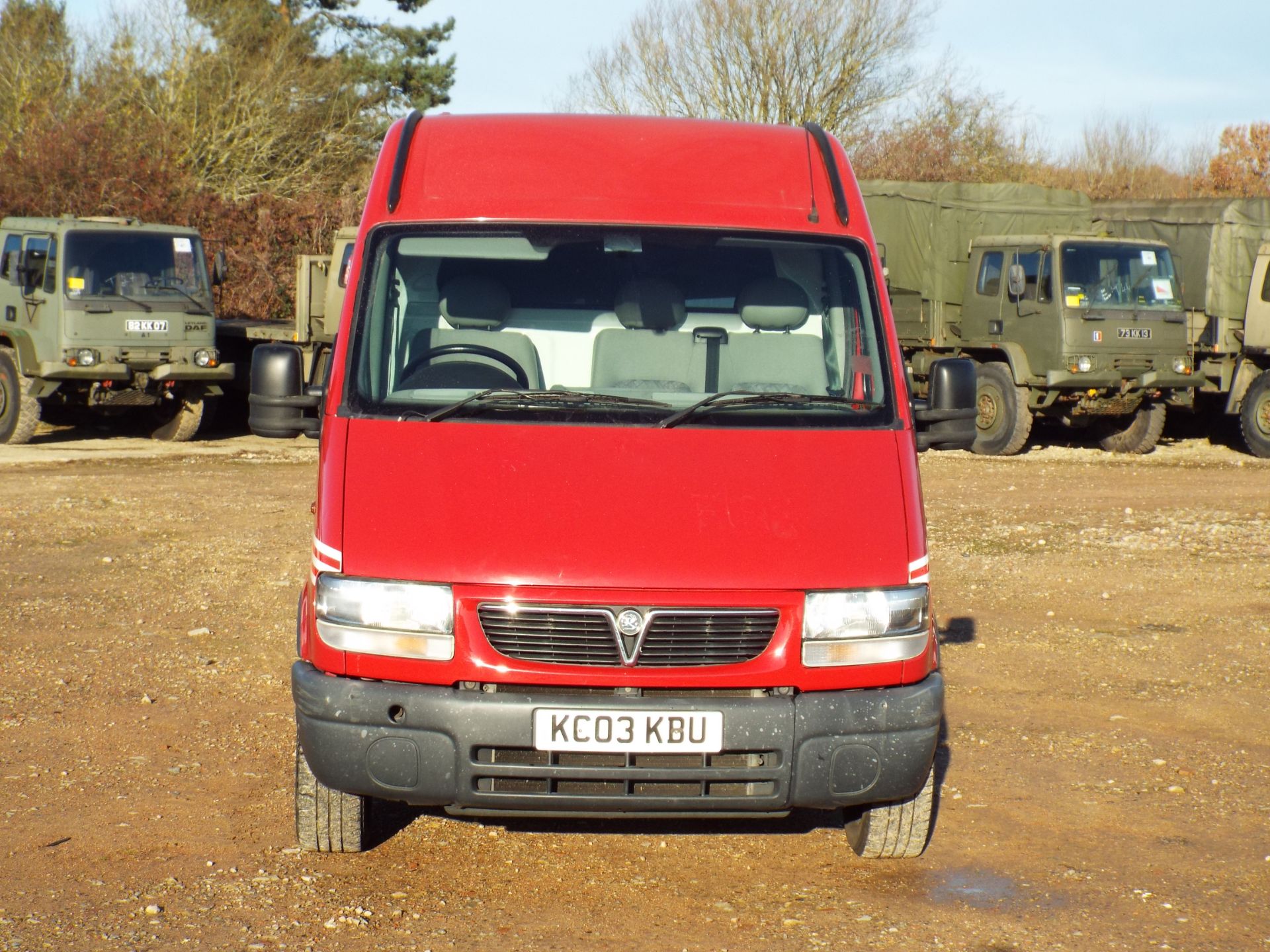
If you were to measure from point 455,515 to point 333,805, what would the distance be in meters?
0.99

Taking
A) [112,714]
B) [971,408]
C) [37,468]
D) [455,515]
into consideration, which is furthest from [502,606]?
[37,468]

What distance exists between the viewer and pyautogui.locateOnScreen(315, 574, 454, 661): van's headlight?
388cm

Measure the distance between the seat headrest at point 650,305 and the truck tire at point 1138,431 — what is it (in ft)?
45.9

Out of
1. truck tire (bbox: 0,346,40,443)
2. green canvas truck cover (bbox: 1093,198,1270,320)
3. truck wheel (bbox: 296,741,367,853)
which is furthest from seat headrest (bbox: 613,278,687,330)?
green canvas truck cover (bbox: 1093,198,1270,320)

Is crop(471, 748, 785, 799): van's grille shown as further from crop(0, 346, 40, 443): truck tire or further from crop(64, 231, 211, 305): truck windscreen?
crop(0, 346, 40, 443): truck tire

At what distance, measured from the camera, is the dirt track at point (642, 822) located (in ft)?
13.2

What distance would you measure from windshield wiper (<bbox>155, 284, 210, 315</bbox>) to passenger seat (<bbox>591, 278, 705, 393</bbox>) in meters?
12.3

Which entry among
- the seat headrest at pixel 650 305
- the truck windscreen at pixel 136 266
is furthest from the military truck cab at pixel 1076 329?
the seat headrest at pixel 650 305

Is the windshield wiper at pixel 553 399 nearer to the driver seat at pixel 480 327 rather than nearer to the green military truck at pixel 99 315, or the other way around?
the driver seat at pixel 480 327

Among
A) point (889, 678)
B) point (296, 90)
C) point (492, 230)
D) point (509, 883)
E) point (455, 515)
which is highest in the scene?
point (296, 90)

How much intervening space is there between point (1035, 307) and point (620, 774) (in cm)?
1379

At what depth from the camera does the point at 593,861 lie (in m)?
4.51

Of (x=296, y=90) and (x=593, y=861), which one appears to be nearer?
(x=593, y=861)

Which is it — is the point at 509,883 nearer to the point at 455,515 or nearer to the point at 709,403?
the point at 455,515
